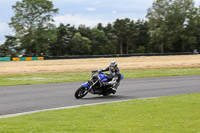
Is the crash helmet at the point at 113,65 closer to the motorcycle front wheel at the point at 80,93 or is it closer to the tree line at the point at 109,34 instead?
the motorcycle front wheel at the point at 80,93

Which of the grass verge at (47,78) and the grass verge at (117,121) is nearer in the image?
the grass verge at (117,121)

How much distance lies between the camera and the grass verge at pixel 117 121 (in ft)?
21.1

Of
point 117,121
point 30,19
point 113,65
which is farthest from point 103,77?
point 30,19

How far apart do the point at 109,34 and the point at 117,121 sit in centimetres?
10617

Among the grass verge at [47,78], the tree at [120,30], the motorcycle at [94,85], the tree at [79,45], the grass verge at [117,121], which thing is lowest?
the grass verge at [47,78]

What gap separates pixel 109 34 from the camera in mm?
112688

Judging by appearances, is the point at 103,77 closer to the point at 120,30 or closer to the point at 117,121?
the point at 117,121

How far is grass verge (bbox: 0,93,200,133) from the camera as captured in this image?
6.44 meters

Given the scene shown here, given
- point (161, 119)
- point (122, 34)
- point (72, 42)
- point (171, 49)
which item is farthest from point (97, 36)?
point (161, 119)

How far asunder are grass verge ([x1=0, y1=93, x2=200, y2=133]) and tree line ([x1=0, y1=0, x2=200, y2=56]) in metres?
66.9

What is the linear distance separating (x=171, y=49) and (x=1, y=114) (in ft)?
279

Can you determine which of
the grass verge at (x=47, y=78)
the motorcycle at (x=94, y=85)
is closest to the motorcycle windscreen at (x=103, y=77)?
the motorcycle at (x=94, y=85)

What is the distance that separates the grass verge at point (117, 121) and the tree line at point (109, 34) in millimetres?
66862

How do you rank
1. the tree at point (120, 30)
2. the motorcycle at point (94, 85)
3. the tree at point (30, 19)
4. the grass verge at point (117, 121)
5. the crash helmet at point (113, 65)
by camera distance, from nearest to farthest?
the grass verge at point (117, 121), the motorcycle at point (94, 85), the crash helmet at point (113, 65), the tree at point (30, 19), the tree at point (120, 30)
